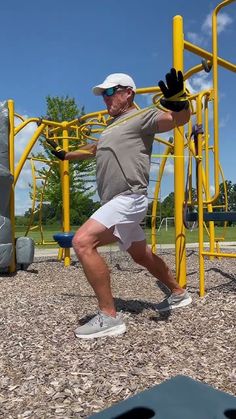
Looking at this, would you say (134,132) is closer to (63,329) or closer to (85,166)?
(63,329)

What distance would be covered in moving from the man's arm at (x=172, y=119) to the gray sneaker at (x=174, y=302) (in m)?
1.22

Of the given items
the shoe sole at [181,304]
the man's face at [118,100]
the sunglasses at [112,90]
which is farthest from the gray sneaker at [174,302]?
the sunglasses at [112,90]

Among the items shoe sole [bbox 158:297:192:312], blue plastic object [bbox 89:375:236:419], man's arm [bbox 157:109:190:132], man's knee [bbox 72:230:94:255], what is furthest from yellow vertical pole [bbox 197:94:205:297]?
blue plastic object [bbox 89:375:236:419]

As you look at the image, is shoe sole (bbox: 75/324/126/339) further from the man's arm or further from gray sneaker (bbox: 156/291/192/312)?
the man's arm

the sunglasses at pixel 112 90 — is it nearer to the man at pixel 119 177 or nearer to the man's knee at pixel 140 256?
the man at pixel 119 177

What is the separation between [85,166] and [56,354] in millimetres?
19688

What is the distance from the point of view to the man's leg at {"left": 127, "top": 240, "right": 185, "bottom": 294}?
9.94 feet

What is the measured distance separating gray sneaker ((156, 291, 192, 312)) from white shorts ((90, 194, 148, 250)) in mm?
630

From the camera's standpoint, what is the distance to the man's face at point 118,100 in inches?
111

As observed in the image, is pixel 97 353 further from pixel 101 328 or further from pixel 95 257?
pixel 95 257

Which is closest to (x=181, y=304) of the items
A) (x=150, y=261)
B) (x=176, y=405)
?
(x=150, y=261)

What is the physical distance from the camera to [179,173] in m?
3.80

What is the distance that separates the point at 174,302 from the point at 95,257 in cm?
87

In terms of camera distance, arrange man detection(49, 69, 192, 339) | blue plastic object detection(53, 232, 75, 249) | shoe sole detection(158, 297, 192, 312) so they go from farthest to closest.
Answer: blue plastic object detection(53, 232, 75, 249) < shoe sole detection(158, 297, 192, 312) < man detection(49, 69, 192, 339)
